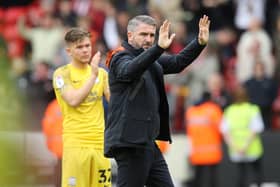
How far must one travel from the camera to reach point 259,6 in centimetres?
1844

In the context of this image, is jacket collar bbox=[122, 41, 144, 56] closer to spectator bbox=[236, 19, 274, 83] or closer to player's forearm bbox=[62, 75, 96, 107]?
player's forearm bbox=[62, 75, 96, 107]

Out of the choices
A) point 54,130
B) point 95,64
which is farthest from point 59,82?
point 54,130

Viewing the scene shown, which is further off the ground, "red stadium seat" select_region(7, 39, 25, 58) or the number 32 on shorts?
"red stadium seat" select_region(7, 39, 25, 58)

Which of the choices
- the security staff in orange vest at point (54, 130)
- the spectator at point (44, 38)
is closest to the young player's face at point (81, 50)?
the security staff in orange vest at point (54, 130)

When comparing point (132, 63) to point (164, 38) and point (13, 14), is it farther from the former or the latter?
point (13, 14)

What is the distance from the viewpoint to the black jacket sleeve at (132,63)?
25.9 feet

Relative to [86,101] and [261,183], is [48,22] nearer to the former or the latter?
[261,183]

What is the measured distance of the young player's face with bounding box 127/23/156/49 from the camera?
8367 millimetres

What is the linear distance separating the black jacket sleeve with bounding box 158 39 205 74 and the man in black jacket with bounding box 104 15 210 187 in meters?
0.01

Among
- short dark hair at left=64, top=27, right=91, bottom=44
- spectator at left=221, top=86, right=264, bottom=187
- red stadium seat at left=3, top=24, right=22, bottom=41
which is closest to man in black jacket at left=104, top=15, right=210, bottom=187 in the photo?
short dark hair at left=64, top=27, right=91, bottom=44

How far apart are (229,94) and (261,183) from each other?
1749 millimetres

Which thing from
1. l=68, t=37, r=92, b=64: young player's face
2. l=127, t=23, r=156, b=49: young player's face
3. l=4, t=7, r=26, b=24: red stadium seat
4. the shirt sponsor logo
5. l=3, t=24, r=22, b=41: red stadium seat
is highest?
l=4, t=7, r=26, b=24: red stadium seat

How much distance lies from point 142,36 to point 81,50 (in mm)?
1389

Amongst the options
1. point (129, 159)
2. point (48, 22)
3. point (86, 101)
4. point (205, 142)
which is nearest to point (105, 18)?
point (48, 22)
